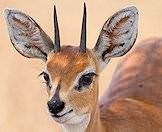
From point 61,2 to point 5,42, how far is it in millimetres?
1304

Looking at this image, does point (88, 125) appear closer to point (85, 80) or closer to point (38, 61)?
point (85, 80)

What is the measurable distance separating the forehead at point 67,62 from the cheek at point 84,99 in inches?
5.7

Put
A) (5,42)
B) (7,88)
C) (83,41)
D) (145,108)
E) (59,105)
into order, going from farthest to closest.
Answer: (5,42) → (7,88) → (145,108) → (83,41) → (59,105)

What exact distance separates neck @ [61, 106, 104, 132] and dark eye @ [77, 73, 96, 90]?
0.24 m

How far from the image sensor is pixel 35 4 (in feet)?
37.6

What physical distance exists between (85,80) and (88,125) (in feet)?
1.43

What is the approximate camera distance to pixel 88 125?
6.02 meters

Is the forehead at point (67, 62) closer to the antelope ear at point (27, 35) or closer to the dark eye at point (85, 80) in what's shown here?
the dark eye at point (85, 80)

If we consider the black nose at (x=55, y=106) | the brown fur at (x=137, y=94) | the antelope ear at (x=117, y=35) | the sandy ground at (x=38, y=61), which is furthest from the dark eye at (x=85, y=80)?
the sandy ground at (x=38, y=61)

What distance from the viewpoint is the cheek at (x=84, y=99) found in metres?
5.64

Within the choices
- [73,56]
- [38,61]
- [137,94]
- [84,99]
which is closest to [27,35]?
[73,56]

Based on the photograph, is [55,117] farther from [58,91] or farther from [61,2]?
[61,2]

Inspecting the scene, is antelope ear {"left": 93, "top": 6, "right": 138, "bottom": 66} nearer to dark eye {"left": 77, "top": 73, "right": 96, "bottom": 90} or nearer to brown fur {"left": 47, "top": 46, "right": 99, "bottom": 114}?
brown fur {"left": 47, "top": 46, "right": 99, "bottom": 114}

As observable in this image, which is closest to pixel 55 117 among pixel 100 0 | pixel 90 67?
A: pixel 90 67
